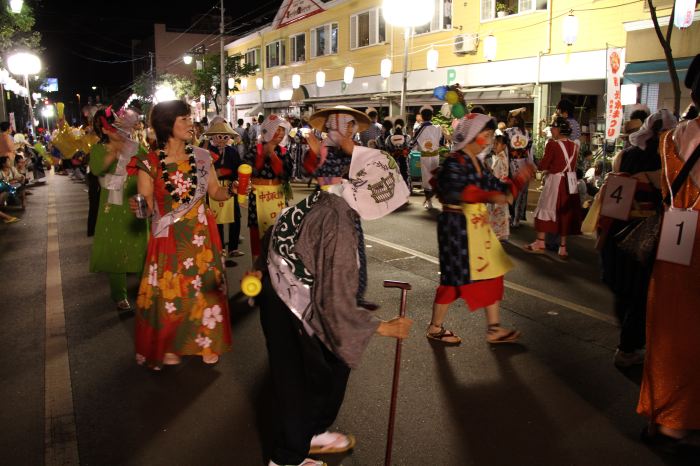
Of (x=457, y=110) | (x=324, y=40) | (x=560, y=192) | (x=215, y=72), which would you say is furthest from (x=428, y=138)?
(x=215, y=72)

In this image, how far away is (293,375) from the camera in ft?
8.97

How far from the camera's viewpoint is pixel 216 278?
4.42 m

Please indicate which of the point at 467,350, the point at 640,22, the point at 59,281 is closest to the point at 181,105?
the point at 467,350

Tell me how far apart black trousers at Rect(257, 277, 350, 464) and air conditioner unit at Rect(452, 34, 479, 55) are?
62.1 ft

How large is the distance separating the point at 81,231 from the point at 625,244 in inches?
391

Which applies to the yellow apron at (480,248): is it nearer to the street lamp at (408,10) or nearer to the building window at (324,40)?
the street lamp at (408,10)

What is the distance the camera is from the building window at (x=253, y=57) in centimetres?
3778

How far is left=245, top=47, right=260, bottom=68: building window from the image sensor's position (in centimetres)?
3778

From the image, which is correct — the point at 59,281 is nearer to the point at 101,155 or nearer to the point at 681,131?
the point at 101,155

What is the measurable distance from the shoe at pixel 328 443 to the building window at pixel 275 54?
32.7 meters

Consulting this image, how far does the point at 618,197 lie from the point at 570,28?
13.5 metres

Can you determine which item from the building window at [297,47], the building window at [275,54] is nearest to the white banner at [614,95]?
the building window at [297,47]

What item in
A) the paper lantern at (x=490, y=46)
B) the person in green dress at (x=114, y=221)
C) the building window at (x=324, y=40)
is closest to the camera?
the person in green dress at (x=114, y=221)

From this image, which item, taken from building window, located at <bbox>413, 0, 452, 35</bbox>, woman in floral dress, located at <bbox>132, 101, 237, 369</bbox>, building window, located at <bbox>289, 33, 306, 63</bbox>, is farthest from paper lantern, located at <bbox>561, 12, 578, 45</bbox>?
building window, located at <bbox>289, 33, 306, 63</bbox>
